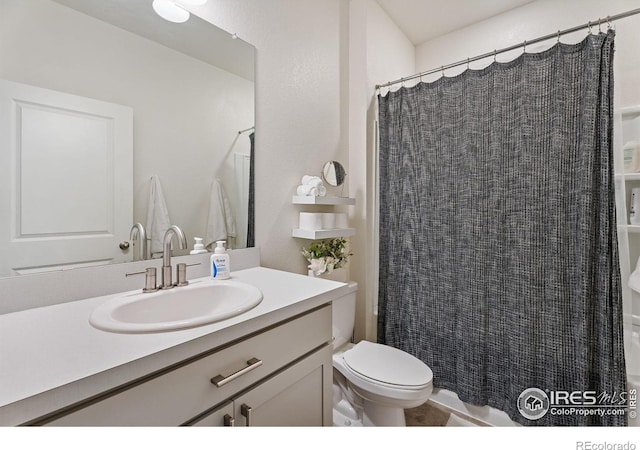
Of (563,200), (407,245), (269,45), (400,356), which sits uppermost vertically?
(269,45)

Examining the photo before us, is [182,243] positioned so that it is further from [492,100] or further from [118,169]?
[492,100]

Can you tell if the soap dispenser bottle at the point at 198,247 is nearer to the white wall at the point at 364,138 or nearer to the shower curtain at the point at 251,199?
the shower curtain at the point at 251,199

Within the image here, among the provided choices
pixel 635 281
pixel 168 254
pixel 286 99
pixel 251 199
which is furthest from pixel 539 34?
pixel 168 254

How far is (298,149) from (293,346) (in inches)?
41.8

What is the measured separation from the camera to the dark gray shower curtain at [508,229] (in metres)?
1.26

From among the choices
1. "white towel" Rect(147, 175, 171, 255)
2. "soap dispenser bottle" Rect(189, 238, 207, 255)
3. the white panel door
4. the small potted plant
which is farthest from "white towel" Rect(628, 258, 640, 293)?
the white panel door

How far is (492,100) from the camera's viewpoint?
1.50 metres

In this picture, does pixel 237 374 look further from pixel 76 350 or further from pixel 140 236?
pixel 140 236

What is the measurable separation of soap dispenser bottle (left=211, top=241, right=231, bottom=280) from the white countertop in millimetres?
324

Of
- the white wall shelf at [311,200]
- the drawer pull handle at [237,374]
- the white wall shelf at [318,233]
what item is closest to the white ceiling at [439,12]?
the white wall shelf at [311,200]

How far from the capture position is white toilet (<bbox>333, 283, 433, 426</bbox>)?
1.23m

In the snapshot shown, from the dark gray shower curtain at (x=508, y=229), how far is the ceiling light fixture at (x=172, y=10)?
1.19m

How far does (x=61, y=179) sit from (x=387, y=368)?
1404mm
